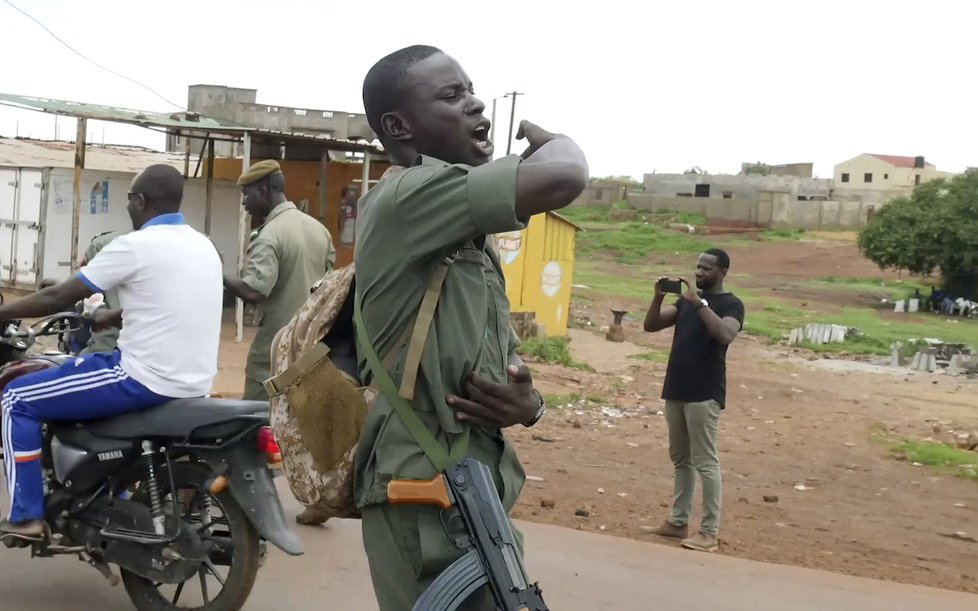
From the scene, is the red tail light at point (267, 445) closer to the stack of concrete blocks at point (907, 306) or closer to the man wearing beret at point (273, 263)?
the man wearing beret at point (273, 263)

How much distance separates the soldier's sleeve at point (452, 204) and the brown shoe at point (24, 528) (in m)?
2.80

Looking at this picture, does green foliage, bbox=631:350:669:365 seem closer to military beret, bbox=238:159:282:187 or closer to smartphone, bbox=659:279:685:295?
smartphone, bbox=659:279:685:295

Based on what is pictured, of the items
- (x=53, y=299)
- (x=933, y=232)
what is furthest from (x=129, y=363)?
(x=933, y=232)

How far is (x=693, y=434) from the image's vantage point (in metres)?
6.52

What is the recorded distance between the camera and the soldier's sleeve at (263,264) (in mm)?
5770

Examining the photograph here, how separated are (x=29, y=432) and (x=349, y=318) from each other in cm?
Result: 238

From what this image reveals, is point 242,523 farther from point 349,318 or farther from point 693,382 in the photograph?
point 693,382

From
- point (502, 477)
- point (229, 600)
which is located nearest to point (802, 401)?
point (229, 600)

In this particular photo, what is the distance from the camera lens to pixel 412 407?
2240 mm

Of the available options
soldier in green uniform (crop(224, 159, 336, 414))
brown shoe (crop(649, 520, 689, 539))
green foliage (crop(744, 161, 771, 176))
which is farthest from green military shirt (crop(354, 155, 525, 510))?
green foliage (crop(744, 161, 771, 176))

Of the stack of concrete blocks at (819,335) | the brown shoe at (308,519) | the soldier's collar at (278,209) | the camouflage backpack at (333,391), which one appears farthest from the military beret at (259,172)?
the stack of concrete blocks at (819,335)

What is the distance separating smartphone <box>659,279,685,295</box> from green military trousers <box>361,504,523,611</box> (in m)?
4.50

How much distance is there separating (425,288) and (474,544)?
1.70ft

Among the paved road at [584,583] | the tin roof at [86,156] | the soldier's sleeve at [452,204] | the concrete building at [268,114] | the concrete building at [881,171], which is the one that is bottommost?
the paved road at [584,583]
